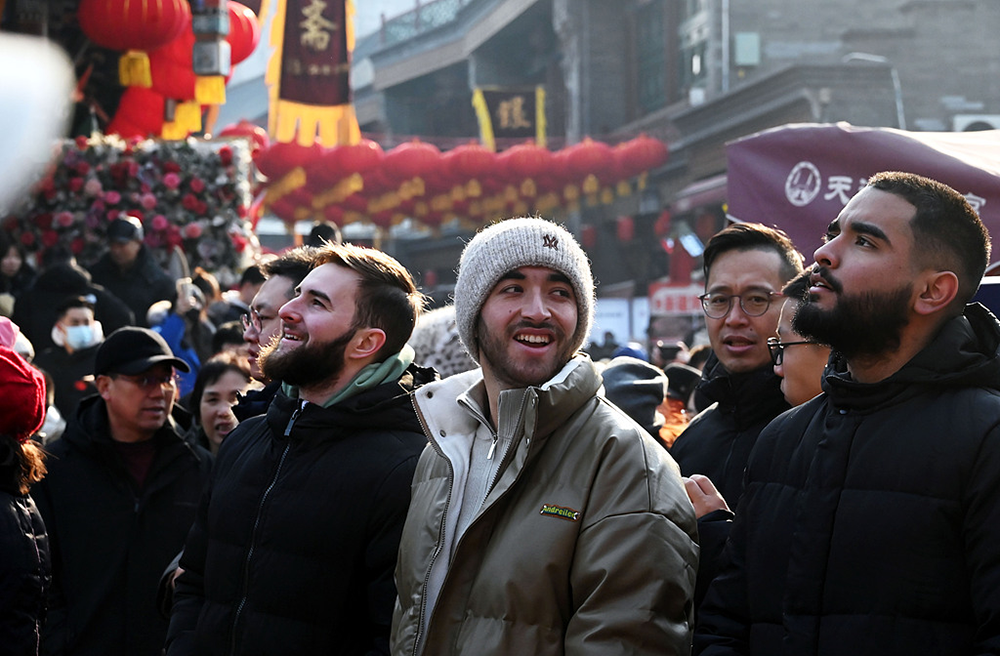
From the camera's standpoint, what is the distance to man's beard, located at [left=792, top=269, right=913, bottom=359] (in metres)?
2.60

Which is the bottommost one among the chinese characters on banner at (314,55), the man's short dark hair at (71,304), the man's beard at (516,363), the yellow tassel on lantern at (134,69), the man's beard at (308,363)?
the man's short dark hair at (71,304)

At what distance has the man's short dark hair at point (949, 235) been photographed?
8.59 ft

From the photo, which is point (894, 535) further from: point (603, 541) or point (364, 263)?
point (364, 263)

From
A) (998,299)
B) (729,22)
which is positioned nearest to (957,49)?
(729,22)

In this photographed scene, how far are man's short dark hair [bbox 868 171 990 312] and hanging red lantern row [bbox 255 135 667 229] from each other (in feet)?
72.7

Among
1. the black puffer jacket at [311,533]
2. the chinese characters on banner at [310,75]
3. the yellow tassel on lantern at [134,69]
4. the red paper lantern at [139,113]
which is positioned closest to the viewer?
the black puffer jacket at [311,533]

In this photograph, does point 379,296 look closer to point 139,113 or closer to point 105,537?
point 105,537

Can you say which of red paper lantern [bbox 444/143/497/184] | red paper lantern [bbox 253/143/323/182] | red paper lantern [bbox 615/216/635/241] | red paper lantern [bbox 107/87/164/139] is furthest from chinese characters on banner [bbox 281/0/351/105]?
red paper lantern [bbox 107/87/164/139]

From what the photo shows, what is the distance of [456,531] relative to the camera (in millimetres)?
2869

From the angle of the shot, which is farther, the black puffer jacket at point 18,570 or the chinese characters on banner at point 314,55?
the chinese characters on banner at point 314,55

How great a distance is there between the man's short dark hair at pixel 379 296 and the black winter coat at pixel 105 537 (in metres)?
1.62

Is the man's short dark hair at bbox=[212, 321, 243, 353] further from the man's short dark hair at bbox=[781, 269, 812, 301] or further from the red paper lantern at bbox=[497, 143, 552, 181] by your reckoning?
the red paper lantern at bbox=[497, 143, 552, 181]

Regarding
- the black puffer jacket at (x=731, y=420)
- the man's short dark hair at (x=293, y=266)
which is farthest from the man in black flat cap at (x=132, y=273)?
the black puffer jacket at (x=731, y=420)

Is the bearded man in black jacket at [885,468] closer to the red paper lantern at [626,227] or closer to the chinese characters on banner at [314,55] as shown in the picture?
the chinese characters on banner at [314,55]
